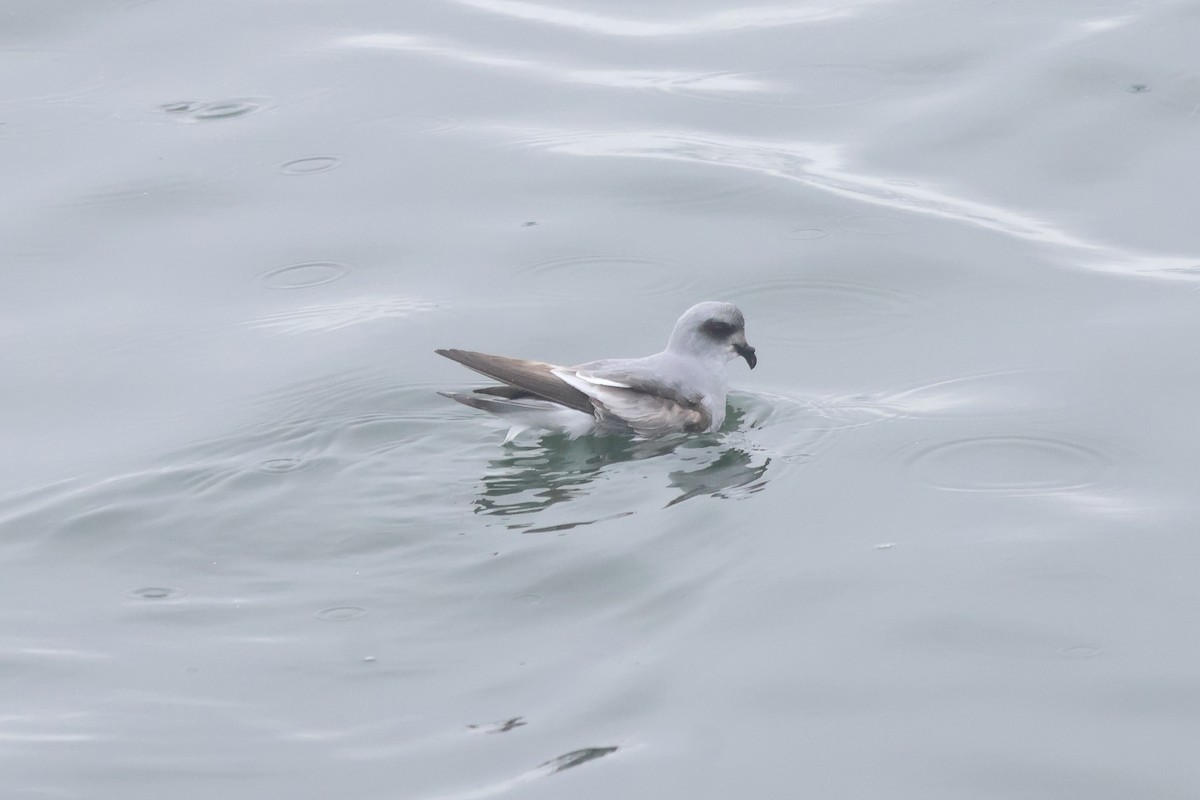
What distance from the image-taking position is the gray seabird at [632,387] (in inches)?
337

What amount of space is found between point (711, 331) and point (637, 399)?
0.69m

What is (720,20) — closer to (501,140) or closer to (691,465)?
(501,140)

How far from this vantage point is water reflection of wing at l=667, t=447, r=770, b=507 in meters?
8.16

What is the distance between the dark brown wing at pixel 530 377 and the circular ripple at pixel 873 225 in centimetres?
369

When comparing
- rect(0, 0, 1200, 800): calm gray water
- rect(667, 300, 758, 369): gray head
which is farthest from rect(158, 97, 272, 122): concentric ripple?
rect(667, 300, 758, 369): gray head

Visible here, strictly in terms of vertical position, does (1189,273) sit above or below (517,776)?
above

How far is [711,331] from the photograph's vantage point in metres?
9.28

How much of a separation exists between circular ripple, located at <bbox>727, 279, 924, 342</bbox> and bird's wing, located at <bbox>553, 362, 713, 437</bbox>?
135cm

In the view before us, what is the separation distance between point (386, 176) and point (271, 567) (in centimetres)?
574

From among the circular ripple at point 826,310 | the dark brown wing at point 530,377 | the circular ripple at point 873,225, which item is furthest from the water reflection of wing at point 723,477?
the circular ripple at point 873,225

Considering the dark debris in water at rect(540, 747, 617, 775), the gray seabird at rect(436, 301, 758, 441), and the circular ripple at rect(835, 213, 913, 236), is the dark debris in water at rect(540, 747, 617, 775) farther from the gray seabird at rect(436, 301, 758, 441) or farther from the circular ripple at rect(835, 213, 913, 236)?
the circular ripple at rect(835, 213, 913, 236)

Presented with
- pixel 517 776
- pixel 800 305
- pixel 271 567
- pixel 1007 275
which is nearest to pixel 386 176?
pixel 800 305

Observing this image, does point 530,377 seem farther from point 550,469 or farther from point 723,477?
point 723,477

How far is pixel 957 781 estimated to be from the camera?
564 cm
